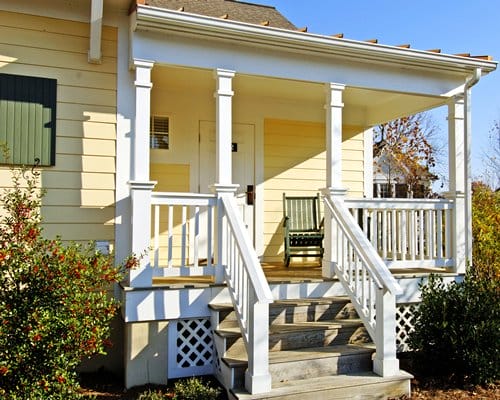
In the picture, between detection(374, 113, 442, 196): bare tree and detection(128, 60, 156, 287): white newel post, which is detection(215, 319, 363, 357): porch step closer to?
detection(128, 60, 156, 287): white newel post

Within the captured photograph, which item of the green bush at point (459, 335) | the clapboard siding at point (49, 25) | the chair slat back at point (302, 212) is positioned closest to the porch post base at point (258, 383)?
the green bush at point (459, 335)

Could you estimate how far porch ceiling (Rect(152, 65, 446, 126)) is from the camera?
5000 mm

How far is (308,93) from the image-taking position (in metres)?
5.79

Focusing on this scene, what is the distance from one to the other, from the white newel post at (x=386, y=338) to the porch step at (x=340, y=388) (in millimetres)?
70

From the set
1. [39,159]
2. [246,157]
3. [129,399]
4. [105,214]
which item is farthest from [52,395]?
[246,157]

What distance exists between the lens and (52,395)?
296 cm

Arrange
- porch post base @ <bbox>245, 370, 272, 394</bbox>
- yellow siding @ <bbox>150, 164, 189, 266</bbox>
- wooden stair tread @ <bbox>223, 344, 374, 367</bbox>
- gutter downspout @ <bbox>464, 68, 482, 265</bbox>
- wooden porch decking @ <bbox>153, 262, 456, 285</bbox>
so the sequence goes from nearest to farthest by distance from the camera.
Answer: porch post base @ <bbox>245, 370, 272, 394</bbox> → wooden stair tread @ <bbox>223, 344, 374, 367</bbox> → wooden porch decking @ <bbox>153, 262, 456, 285</bbox> → gutter downspout @ <bbox>464, 68, 482, 265</bbox> → yellow siding @ <bbox>150, 164, 189, 266</bbox>

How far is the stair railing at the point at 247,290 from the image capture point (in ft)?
10.6

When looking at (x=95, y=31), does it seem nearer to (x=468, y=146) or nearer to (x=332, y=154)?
(x=332, y=154)

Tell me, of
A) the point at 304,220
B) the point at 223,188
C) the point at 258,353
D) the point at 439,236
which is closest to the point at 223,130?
the point at 223,188

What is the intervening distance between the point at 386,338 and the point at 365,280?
558mm

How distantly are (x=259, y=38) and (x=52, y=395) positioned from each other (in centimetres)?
338

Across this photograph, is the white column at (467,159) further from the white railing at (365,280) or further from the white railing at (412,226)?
the white railing at (365,280)

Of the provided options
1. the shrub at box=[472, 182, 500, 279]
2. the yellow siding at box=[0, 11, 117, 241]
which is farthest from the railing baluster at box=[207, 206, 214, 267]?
the shrub at box=[472, 182, 500, 279]
